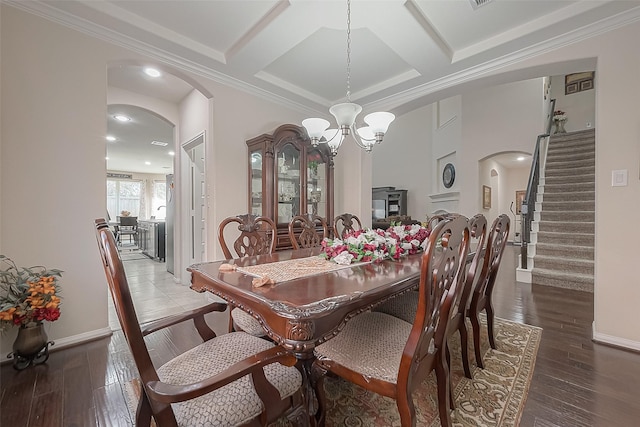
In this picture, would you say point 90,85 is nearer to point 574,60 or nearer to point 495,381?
point 495,381

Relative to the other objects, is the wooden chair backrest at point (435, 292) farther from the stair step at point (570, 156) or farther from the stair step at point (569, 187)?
the stair step at point (570, 156)

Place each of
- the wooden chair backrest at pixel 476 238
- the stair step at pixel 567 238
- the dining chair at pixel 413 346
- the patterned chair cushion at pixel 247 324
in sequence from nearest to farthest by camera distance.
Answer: the dining chair at pixel 413 346, the wooden chair backrest at pixel 476 238, the patterned chair cushion at pixel 247 324, the stair step at pixel 567 238

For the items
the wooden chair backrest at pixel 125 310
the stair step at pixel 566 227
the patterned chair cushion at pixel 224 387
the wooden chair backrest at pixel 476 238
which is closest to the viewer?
the wooden chair backrest at pixel 125 310

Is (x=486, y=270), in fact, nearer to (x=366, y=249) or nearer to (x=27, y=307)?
(x=366, y=249)

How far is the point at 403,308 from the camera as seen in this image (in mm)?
1726

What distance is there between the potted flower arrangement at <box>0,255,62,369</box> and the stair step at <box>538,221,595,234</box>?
6311 millimetres

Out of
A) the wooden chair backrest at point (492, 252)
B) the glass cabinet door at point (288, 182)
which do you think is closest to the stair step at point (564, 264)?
the wooden chair backrest at point (492, 252)

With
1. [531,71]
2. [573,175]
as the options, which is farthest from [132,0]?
[573,175]

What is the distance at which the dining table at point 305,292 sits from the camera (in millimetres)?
906

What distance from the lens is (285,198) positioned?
3.35 metres

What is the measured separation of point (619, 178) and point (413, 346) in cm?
248

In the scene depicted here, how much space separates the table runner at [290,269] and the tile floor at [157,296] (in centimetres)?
186

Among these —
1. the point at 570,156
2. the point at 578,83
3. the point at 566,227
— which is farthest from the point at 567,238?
the point at 578,83

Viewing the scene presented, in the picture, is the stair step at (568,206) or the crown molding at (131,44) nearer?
the crown molding at (131,44)
